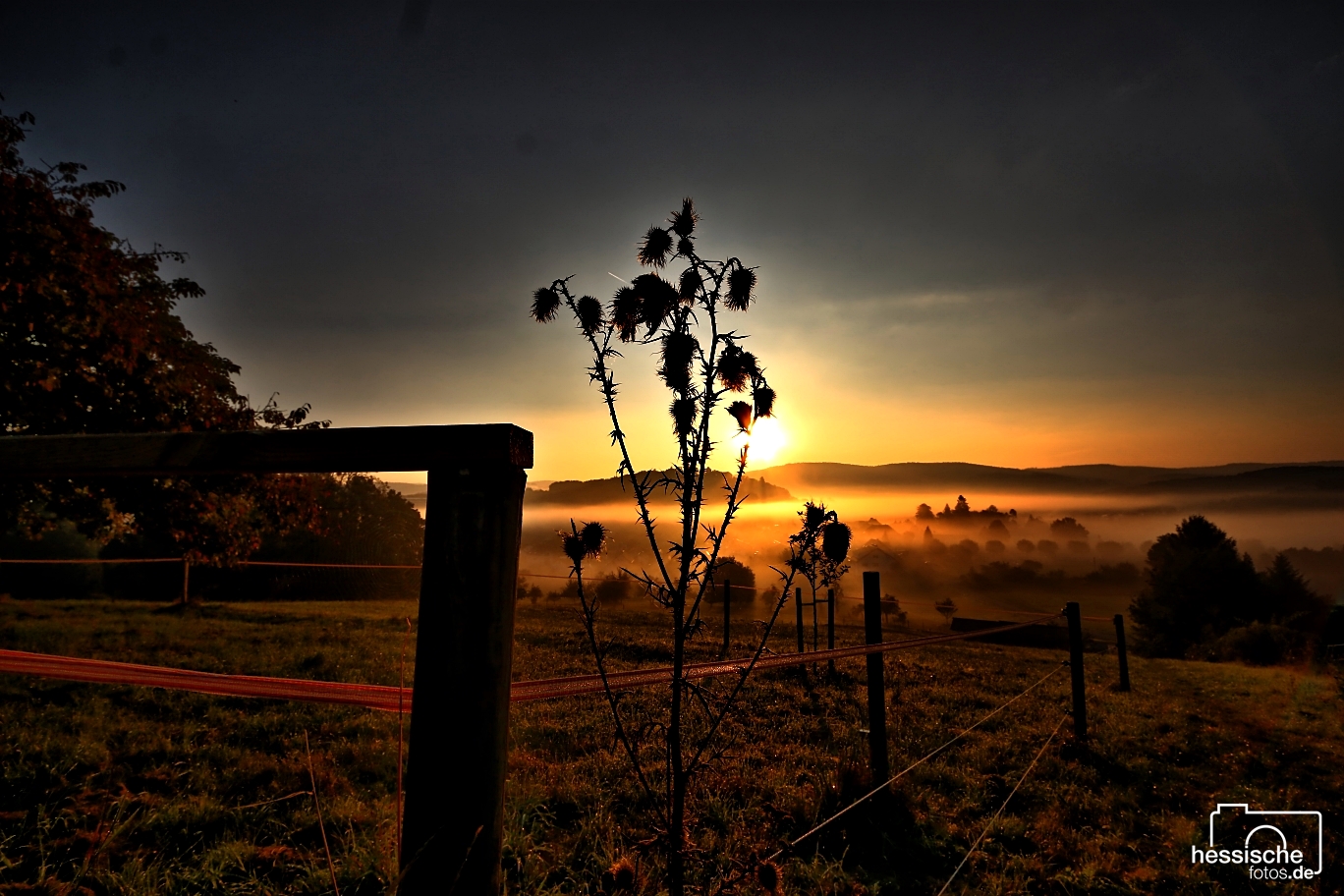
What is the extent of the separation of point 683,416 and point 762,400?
0.32 meters

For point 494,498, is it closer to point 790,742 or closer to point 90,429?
point 790,742

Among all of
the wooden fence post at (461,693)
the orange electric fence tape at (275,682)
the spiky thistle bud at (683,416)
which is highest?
the spiky thistle bud at (683,416)

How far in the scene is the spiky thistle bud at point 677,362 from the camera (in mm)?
2379

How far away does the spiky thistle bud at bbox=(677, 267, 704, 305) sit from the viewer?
251 centimetres

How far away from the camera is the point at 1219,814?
4.88 m

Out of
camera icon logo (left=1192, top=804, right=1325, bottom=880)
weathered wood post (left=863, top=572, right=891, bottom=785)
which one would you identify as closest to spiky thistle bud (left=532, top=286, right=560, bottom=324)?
weathered wood post (left=863, top=572, right=891, bottom=785)

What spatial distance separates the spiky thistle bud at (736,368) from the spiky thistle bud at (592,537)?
0.77 m

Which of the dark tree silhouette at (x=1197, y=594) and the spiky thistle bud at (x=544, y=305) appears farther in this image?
the dark tree silhouette at (x=1197, y=594)

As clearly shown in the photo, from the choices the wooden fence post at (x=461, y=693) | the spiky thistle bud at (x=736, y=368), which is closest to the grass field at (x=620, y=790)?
the wooden fence post at (x=461, y=693)

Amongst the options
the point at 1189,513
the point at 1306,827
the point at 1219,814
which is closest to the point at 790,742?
the point at 1219,814

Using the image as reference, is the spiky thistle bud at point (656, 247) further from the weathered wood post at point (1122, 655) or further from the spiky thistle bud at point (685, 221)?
the weathered wood post at point (1122, 655)

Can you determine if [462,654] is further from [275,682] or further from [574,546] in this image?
[275,682]

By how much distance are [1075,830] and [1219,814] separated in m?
1.57

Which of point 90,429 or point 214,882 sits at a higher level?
point 90,429
